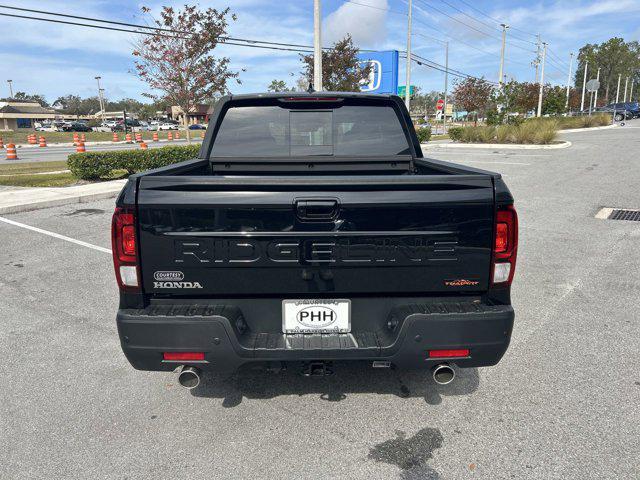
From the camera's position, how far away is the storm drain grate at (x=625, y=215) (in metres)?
8.52

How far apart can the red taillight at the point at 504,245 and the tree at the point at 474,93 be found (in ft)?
134

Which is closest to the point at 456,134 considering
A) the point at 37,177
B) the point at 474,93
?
the point at 474,93

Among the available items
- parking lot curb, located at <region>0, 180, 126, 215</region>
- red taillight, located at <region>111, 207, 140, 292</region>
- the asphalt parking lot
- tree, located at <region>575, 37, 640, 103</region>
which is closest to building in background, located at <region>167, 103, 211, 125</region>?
parking lot curb, located at <region>0, 180, 126, 215</region>

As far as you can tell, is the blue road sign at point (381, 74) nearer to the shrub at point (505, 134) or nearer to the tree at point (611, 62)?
the shrub at point (505, 134)

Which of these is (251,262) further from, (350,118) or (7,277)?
(7,277)

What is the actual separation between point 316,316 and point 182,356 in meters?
0.78

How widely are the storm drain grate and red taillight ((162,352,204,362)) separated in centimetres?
875

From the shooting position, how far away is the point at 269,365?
2.56 meters

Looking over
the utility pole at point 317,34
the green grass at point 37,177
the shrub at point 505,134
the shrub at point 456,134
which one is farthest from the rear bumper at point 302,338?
the shrub at point 456,134

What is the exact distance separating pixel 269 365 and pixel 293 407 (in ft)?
2.02

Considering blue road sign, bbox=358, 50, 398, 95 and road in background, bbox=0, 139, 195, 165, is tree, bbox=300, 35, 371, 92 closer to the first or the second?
blue road sign, bbox=358, 50, 398, 95

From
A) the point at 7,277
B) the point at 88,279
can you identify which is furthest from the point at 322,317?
the point at 7,277

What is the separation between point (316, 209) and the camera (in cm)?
239

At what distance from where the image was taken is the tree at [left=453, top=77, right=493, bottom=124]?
4031cm
